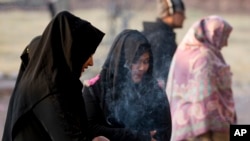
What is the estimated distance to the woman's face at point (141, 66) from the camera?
10.8ft

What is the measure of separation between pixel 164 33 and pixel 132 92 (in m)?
1.29

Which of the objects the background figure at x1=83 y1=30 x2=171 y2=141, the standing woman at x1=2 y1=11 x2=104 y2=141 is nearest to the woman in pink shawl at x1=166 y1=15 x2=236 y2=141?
the background figure at x1=83 y1=30 x2=171 y2=141

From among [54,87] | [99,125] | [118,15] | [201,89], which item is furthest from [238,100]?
[54,87]

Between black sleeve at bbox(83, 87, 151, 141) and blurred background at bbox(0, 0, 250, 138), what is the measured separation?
521 cm

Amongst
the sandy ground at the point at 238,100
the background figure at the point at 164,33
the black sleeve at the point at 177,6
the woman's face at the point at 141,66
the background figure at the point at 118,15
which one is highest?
the background figure at the point at 118,15

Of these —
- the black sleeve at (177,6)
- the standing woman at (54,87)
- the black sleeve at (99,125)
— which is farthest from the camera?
the black sleeve at (177,6)

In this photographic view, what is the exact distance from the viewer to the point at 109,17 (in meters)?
8.82

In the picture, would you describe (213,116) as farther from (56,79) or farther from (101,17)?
(101,17)

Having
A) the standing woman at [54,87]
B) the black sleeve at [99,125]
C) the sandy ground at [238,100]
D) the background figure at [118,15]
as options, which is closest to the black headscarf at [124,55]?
the black sleeve at [99,125]

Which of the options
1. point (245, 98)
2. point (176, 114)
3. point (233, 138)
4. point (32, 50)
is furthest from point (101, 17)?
point (32, 50)

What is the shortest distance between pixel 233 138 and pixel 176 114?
1.91 ft

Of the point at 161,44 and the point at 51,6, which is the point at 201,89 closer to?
the point at 161,44

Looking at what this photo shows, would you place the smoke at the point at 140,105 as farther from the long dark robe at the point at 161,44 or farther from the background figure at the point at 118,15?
the background figure at the point at 118,15

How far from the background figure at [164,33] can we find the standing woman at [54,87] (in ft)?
6.24
